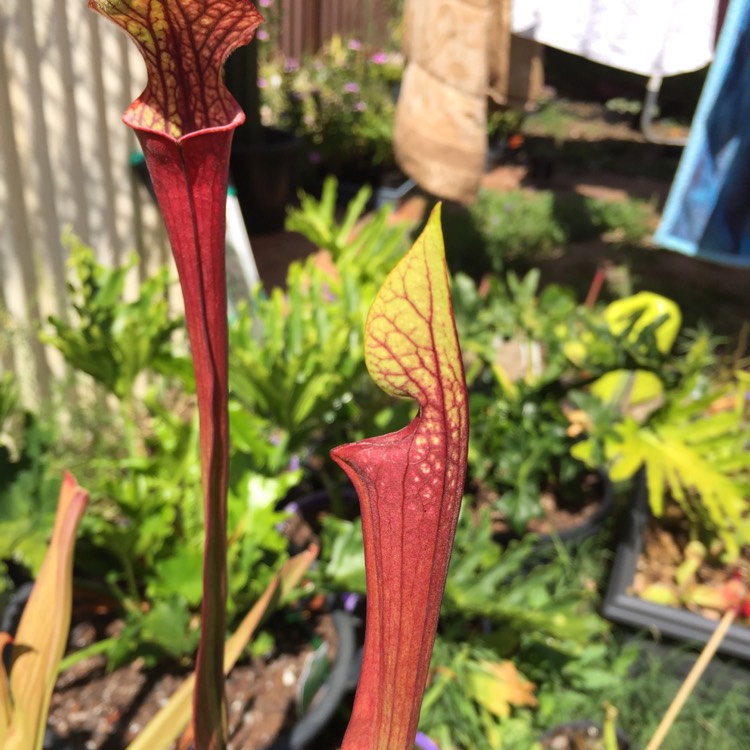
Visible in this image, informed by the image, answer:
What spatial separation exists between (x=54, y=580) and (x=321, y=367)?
0.58 metres

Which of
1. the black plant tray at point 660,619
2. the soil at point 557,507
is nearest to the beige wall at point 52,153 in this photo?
the soil at point 557,507

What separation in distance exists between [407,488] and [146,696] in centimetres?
86

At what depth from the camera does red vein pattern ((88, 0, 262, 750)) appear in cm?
35

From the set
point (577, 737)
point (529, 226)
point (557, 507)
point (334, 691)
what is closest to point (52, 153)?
point (334, 691)

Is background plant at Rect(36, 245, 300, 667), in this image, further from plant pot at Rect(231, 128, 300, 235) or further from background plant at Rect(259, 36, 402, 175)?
background plant at Rect(259, 36, 402, 175)

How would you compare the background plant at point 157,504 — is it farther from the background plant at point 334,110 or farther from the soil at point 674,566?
the background plant at point 334,110

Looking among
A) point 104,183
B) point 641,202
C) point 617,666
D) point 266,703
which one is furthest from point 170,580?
point 641,202

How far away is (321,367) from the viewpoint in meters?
1.08

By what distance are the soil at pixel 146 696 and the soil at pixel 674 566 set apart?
0.68 metres

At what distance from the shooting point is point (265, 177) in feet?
10.1

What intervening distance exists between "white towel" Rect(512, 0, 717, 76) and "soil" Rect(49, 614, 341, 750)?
1831 mm

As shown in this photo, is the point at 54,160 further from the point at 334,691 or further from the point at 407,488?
the point at 407,488

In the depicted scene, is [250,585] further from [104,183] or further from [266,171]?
[266,171]

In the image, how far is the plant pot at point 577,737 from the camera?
102cm
